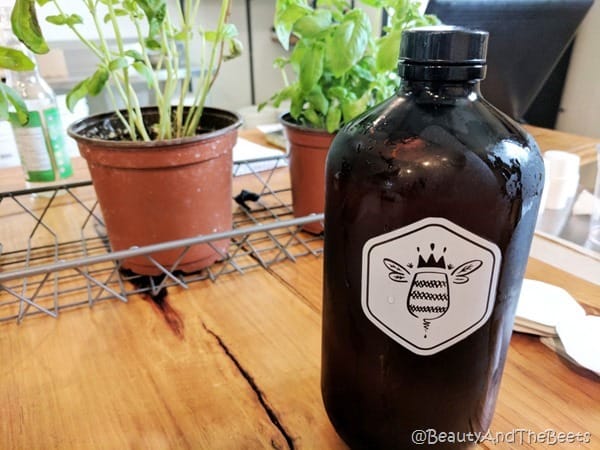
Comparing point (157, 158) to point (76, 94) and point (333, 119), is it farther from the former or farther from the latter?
point (333, 119)

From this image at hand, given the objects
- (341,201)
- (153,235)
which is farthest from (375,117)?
(153,235)

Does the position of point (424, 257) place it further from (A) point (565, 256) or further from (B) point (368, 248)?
(A) point (565, 256)

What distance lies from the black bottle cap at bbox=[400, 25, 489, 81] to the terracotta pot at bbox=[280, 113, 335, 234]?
0.37m

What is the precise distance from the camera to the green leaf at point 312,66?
0.62m

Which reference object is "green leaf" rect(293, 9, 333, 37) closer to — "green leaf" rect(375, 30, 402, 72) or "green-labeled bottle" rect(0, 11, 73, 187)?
"green leaf" rect(375, 30, 402, 72)

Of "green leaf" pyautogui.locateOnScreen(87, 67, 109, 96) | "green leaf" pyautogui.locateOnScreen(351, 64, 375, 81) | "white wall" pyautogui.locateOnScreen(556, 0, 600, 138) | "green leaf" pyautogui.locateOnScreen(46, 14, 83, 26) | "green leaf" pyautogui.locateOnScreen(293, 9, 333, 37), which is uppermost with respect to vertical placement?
"green leaf" pyautogui.locateOnScreen(46, 14, 83, 26)

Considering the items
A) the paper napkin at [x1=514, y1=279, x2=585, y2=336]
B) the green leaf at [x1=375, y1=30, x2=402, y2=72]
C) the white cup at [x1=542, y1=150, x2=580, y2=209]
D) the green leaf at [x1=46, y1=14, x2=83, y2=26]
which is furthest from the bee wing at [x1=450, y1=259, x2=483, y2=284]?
the white cup at [x1=542, y1=150, x2=580, y2=209]

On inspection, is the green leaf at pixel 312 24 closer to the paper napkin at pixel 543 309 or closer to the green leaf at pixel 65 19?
the green leaf at pixel 65 19

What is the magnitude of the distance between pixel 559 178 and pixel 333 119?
46 centimetres

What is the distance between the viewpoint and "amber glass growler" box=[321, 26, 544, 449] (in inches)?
10.5

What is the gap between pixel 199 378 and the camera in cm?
45

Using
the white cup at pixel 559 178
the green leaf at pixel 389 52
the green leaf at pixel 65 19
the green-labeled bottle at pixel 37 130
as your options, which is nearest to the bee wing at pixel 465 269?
the green leaf at pixel 389 52

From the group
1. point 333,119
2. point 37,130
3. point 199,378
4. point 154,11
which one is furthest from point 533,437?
point 37,130

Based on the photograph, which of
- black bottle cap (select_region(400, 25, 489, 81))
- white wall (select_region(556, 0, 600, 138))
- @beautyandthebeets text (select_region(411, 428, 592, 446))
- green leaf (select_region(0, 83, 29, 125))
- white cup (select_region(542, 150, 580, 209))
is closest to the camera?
black bottle cap (select_region(400, 25, 489, 81))
